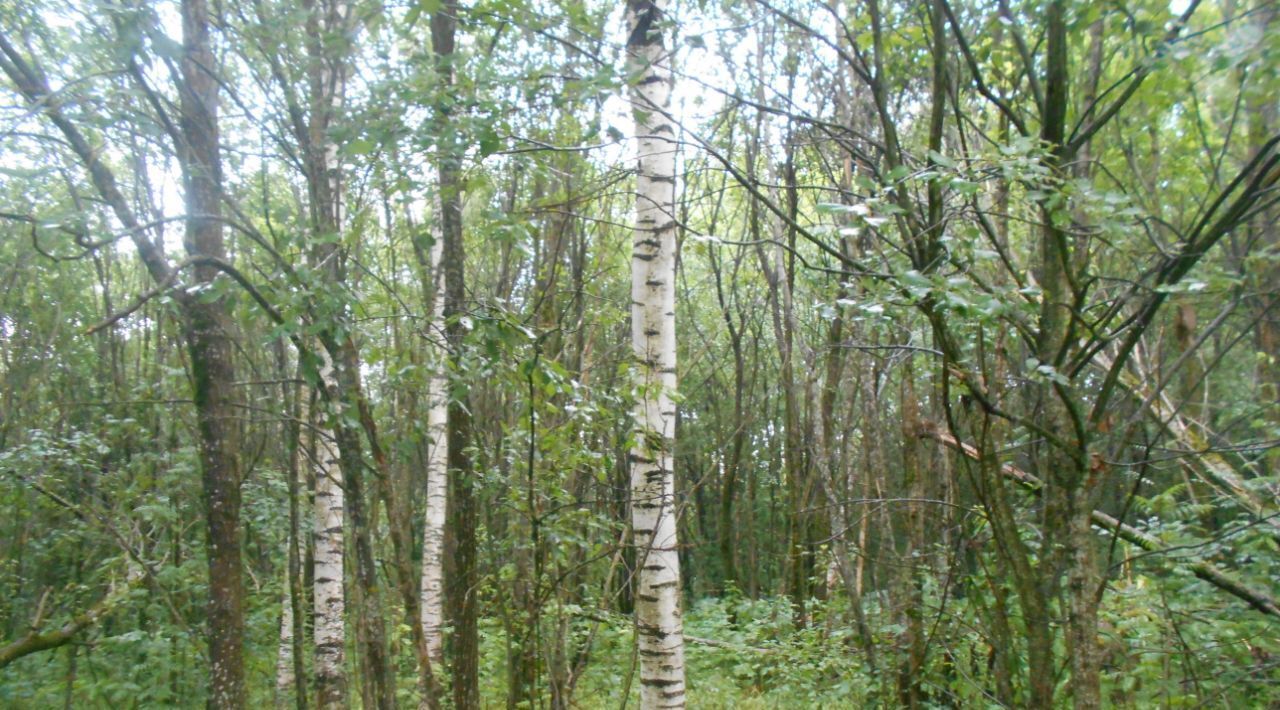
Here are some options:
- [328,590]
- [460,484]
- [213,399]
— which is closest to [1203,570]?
[460,484]

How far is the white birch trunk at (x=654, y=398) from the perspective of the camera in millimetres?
4543

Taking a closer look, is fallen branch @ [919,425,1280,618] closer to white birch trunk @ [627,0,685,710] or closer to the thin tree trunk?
white birch trunk @ [627,0,685,710]

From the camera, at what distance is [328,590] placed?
723 centimetres

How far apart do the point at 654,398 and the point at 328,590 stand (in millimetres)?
4232

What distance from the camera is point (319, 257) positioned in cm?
464

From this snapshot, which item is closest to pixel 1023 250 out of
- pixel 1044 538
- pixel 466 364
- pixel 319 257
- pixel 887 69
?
pixel 887 69

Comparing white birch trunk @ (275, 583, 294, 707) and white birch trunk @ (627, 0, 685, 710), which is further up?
white birch trunk @ (627, 0, 685, 710)

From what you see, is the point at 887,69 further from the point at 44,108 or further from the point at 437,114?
the point at 44,108

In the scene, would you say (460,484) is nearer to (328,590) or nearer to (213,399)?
(213,399)

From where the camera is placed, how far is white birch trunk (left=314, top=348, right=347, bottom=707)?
269 inches

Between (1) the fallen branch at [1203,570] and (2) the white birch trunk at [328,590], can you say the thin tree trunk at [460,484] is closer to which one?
(2) the white birch trunk at [328,590]

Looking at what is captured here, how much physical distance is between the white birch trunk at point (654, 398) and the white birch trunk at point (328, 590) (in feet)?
10.3

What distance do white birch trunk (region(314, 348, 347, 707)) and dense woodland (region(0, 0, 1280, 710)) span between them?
0.11 feet

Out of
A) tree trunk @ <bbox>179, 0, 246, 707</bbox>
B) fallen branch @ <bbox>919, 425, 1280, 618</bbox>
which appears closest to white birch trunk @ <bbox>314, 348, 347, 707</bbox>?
tree trunk @ <bbox>179, 0, 246, 707</bbox>
